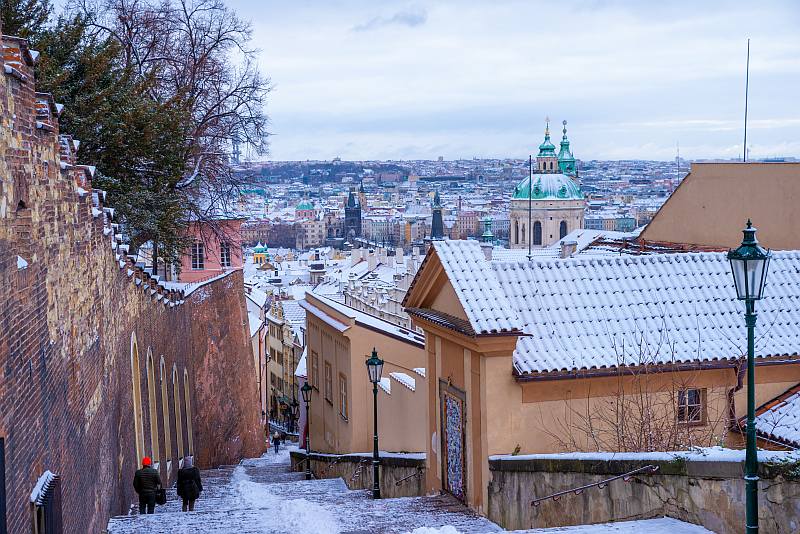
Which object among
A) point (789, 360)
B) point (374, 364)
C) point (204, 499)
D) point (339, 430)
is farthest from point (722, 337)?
point (339, 430)

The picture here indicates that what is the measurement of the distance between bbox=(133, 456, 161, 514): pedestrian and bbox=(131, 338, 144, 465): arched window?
5.79 ft

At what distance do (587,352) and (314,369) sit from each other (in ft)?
51.5

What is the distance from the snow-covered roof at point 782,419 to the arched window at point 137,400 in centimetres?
913

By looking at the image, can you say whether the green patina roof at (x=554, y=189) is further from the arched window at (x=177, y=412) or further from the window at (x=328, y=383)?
the arched window at (x=177, y=412)

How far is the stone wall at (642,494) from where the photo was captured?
8.63 metres

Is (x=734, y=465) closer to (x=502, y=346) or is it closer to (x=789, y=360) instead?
(x=502, y=346)

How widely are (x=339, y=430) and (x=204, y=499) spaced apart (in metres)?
6.56

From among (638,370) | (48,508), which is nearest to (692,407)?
(638,370)

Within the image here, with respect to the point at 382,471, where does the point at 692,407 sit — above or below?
above

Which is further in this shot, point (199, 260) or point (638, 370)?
point (199, 260)

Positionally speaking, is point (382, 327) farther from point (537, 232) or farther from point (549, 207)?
point (537, 232)

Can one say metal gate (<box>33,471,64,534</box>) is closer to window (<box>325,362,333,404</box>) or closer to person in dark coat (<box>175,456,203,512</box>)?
person in dark coat (<box>175,456,203,512</box>)

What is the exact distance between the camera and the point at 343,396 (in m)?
24.6

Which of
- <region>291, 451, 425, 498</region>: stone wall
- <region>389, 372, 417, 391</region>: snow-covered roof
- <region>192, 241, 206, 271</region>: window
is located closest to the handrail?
<region>291, 451, 425, 498</region>: stone wall
